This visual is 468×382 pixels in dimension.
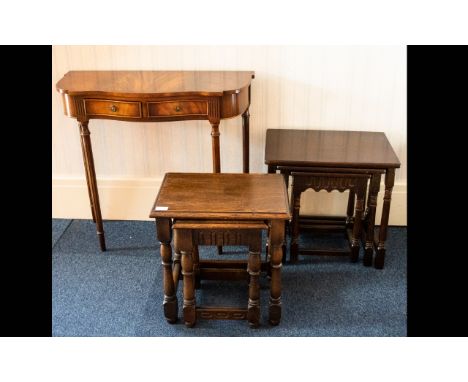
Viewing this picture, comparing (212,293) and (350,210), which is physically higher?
(350,210)

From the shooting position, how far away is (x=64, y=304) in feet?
7.32

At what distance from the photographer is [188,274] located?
194cm

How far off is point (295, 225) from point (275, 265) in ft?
1.66

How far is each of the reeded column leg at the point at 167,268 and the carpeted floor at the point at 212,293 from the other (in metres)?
0.06

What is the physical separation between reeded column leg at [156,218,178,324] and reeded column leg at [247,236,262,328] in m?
0.31

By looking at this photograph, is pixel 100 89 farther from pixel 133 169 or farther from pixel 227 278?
pixel 227 278

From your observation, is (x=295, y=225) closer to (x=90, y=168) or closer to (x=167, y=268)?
(x=167, y=268)

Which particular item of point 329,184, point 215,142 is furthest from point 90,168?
point 329,184

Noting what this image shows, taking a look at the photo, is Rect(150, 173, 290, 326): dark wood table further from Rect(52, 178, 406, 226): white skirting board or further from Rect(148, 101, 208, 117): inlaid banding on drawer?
Rect(52, 178, 406, 226): white skirting board

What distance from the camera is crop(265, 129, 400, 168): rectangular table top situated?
2.21 metres

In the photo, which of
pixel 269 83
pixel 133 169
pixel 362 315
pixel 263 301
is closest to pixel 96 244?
pixel 133 169

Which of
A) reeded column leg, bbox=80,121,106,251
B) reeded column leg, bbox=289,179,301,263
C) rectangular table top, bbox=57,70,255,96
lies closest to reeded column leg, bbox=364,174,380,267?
reeded column leg, bbox=289,179,301,263

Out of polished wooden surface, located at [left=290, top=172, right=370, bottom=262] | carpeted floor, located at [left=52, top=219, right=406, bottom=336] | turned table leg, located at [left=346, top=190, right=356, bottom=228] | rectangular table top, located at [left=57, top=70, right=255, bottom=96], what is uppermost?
rectangular table top, located at [left=57, top=70, right=255, bottom=96]

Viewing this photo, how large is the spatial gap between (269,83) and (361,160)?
653 mm
